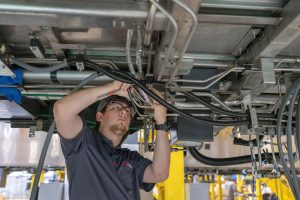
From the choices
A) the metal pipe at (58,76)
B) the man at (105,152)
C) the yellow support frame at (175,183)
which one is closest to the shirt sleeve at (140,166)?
the man at (105,152)

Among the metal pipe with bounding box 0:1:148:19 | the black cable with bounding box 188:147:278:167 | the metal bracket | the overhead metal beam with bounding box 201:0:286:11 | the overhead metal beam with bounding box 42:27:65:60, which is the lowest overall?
the black cable with bounding box 188:147:278:167

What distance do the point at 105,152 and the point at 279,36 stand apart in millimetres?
918

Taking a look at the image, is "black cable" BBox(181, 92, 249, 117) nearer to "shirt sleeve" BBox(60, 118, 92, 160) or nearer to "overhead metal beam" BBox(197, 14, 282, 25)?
"overhead metal beam" BBox(197, 14, 282, 25)

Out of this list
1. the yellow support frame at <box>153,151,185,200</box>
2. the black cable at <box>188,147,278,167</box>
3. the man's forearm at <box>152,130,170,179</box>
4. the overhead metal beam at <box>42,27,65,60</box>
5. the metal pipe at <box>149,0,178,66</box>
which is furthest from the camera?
the yellow support frame at <box>153,151,185,200</box>

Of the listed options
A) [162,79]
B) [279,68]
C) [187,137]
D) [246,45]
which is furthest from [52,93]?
[279,68]

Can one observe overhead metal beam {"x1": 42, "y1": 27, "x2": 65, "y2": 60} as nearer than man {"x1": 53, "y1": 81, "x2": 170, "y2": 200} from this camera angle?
Yes

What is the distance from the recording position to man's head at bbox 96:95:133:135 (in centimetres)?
148

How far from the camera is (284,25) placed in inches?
31.6

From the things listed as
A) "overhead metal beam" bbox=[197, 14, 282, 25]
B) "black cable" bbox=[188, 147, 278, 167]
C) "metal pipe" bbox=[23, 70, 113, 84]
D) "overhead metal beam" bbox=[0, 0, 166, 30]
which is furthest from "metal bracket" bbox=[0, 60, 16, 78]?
"black cable" bbox=[188, 147, 278, 167]

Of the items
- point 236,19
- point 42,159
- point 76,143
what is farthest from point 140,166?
point 236,19

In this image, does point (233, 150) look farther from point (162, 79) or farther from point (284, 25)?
point (284, 25)

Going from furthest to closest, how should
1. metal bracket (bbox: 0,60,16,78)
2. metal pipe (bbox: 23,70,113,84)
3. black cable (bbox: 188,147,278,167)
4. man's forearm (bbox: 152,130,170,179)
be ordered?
black cable (bbox: 188,147,278,167) < man's forearm (bbox: 152,130,170,179) < metal pipe (bbox: 23,70,113,84) < metal bracket (bbox: 0,60,16,78)

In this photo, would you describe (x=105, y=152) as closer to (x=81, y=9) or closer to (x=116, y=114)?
(x=116, y=114)

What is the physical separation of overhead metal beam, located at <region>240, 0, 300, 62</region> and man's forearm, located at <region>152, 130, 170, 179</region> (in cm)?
59
